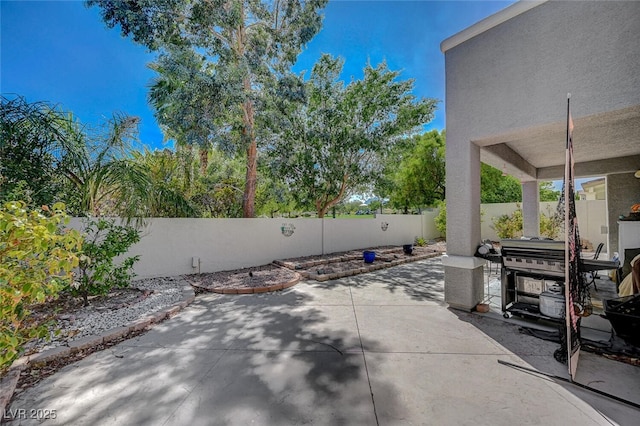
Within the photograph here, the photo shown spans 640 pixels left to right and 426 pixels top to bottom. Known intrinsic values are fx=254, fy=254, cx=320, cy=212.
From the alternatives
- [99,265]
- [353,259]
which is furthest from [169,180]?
[353,259]

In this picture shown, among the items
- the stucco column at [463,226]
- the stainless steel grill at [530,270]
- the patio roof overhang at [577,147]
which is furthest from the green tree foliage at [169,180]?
the stainless steel grill at [530,270]

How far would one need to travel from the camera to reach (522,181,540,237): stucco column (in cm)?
803

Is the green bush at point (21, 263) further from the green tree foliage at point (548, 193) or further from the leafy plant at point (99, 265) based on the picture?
the green tree foliage at point (548, 193)

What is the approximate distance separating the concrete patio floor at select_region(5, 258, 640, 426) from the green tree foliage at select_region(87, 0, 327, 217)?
578cm

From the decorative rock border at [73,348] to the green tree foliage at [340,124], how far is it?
6.88 meters

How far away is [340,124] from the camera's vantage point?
406 inches

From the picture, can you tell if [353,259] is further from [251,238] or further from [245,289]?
[245,289]

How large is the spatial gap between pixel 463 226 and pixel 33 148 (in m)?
8.23

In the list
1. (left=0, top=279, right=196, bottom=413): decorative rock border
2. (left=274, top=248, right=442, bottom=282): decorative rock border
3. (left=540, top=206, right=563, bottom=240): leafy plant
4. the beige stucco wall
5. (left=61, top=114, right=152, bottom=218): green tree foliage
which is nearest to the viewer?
(left=0, top=279, right=196, bottom=413): decorative rock border

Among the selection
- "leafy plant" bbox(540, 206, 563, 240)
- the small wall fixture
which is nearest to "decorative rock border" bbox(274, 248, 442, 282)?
the small wall fixture

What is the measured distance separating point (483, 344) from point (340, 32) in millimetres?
10066

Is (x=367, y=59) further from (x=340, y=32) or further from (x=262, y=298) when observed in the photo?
(x=262, y=298)

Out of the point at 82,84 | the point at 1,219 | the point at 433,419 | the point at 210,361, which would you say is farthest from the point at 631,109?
the point at 82,84

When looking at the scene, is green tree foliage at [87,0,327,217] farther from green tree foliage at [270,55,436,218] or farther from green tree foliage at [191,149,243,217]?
green tree foliage at [270,55,436,218]
